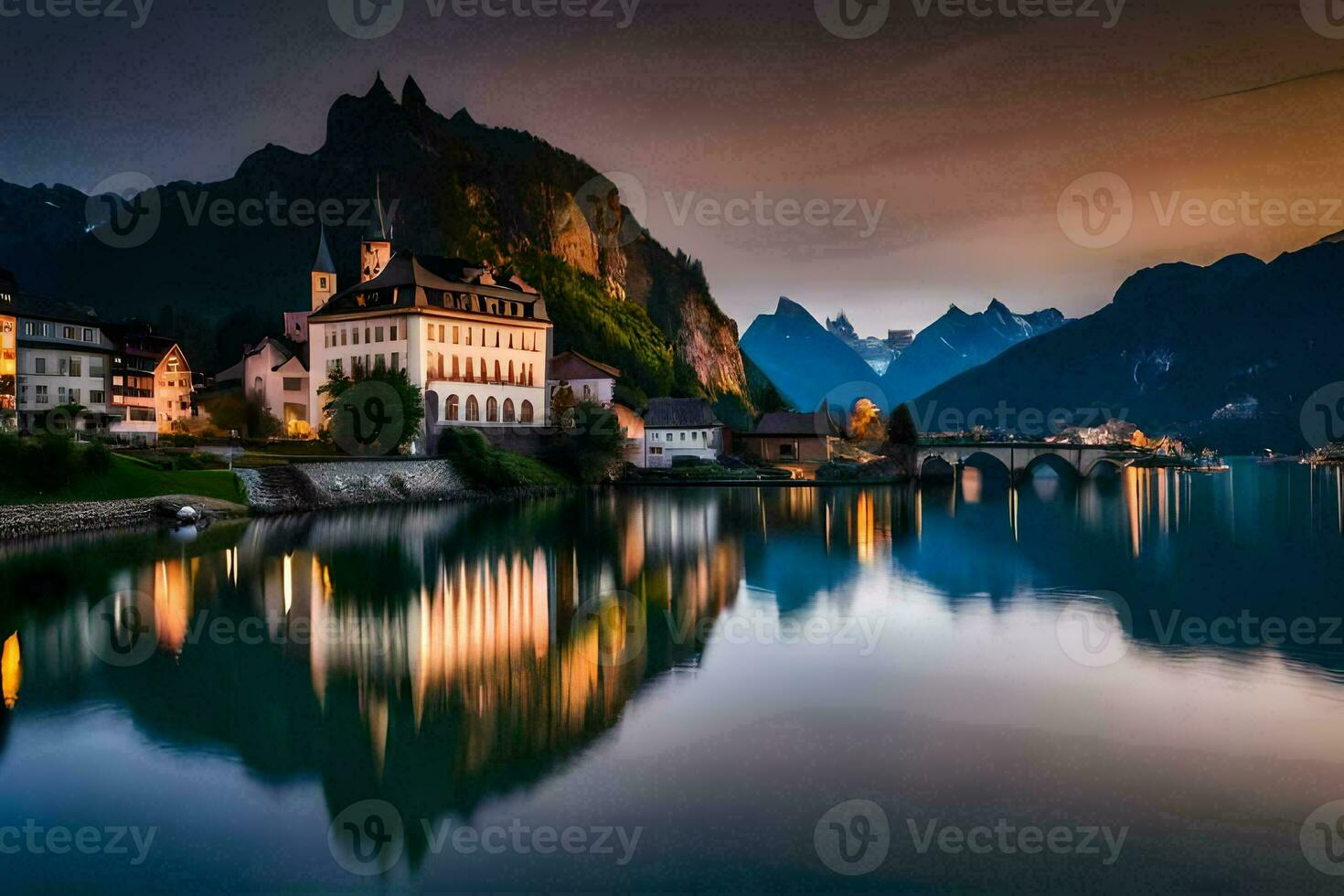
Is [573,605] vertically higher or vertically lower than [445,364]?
lower

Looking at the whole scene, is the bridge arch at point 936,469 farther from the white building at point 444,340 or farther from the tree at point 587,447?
the white building at point 444,340

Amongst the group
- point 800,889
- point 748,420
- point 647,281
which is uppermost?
point 647,281

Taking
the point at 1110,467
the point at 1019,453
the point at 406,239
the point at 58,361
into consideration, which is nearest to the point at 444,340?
the point at 58,361

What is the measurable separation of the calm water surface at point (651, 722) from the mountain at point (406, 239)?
93998mm

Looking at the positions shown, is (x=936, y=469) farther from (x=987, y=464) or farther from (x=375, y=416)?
(x=375, y=416)

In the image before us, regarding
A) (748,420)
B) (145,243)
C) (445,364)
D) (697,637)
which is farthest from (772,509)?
(145,243)

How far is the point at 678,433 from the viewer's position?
83375 millimetres

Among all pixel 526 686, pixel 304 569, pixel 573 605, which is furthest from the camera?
pixel 304 569

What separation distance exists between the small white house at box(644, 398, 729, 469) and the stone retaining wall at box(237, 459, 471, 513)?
2398cm

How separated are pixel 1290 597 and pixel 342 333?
213 feet

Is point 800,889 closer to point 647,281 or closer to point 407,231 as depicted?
point 407,231

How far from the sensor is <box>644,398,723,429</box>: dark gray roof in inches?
3278

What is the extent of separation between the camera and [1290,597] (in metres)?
24.7

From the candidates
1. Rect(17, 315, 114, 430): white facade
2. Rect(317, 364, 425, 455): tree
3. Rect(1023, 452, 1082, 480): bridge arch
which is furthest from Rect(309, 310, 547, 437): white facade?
Rect(1023, 452, 1082, 480): bridge arch
